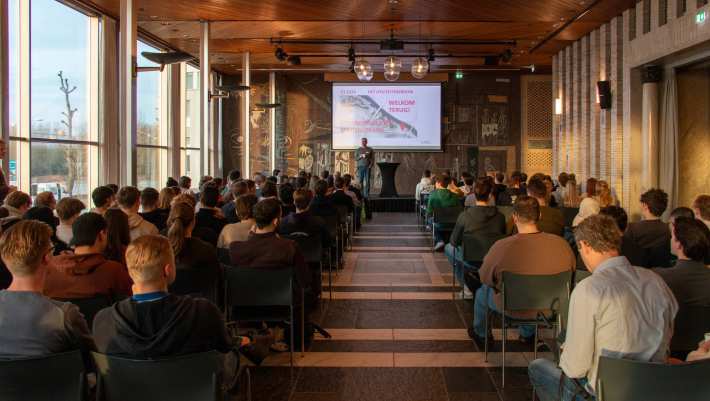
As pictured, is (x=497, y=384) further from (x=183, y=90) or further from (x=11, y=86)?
(x=183, y=90)

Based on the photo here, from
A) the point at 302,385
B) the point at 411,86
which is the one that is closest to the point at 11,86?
the point at 302,385

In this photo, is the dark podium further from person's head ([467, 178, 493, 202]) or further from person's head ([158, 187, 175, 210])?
person's head ([158, 187, 175, 210])

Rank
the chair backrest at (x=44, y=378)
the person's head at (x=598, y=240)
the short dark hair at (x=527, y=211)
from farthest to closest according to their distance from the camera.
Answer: the short dark hair at (x=527, y=211) < the person's head at (x=598, y=240) < the chair backrest at (x=44, y=378)

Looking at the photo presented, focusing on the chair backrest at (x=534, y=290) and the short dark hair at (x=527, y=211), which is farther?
the short dark hair at (x=527, y=211)

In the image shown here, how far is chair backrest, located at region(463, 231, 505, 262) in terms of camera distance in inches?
241

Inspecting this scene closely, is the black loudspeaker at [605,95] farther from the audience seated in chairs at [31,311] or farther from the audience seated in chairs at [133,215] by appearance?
the audience seated in chairs at [31,311]

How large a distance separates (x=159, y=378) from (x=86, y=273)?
133 cm

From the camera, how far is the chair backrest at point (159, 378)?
8.00 feet

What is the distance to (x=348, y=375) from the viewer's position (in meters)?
4.64

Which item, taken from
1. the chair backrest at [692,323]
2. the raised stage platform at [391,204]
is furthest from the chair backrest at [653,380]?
the raised stage platform at [391,204]

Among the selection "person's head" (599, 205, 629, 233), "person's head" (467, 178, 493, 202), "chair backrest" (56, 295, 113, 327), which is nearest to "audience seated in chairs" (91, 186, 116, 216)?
"chair backrest" (56, 295, 113, 327)

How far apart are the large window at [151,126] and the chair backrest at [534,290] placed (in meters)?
11.6

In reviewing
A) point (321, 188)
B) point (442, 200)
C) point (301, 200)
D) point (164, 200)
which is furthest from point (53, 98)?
point (442, 200)

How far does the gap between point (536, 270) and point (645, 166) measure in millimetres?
8435
